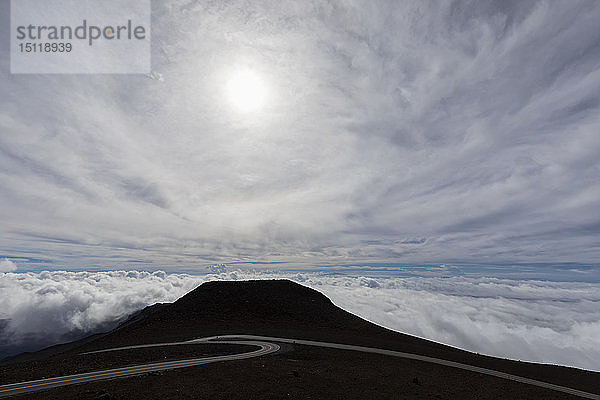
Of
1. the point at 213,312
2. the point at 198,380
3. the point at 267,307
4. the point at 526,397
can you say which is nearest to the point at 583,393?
the point at 526,397

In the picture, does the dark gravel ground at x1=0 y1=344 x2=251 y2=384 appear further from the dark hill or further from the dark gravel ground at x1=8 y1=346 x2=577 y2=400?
the dark gravel ground at x1=8 y1=346 x2=577 y2=400

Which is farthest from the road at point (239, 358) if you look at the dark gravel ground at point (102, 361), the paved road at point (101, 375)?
the dark gravel ground at point (102, 361)

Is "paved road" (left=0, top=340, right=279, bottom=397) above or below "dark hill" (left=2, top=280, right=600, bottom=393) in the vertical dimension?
above

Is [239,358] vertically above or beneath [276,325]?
above

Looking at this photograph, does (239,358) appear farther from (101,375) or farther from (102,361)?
(102,361)

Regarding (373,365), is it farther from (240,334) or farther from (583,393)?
(240,334)

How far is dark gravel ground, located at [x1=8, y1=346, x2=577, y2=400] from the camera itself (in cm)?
1880

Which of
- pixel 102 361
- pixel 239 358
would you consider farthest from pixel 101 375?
pixel 239 358

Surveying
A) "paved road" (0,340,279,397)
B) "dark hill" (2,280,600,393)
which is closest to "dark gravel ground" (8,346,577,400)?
"paved road" (0,340,279,397)

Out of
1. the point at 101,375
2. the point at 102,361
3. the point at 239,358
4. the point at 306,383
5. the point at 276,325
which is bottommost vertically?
the point at 276,325

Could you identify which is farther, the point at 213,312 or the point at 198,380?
the point at 213,312

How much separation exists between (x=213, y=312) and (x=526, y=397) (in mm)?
61234

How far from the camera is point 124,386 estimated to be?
65.0 ft

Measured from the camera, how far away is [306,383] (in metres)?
22.0
